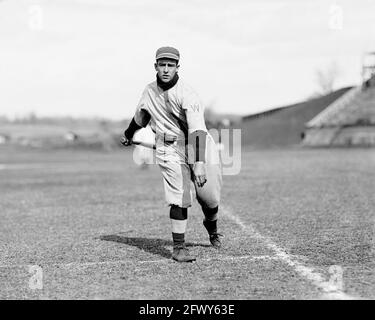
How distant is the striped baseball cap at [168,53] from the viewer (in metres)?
6.93

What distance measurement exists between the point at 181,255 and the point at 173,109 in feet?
5.20

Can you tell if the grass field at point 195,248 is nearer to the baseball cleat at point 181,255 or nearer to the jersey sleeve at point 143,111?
the baseball cleat at point 181,255

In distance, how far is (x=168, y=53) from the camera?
6.93 metres

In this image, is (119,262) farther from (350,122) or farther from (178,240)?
(350,122)

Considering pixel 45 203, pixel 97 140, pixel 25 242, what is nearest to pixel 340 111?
pixel 97 140

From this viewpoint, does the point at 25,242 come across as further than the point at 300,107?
No

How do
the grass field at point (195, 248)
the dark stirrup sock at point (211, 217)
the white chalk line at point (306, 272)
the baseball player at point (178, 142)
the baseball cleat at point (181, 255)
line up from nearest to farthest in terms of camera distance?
the white chalk line at point (306, 272)
the grass field at point (195, 248)
the baseball cleat at point (181, 255)
the baseball player at point (178, 142)
the dark stirrup sock at point (211, 217)

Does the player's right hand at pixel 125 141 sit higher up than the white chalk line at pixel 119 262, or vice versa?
the player's right hand at pixel 125 141

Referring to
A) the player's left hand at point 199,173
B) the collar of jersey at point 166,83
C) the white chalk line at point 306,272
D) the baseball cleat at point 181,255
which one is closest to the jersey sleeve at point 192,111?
the collar of jersey at point 166,83

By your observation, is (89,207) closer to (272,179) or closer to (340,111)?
(272,179)

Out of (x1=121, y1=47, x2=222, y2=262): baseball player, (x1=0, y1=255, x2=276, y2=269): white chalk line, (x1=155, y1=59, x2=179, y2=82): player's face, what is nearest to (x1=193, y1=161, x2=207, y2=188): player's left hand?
(x1=121, y1=47, x2=222, y2=262): baseball player
